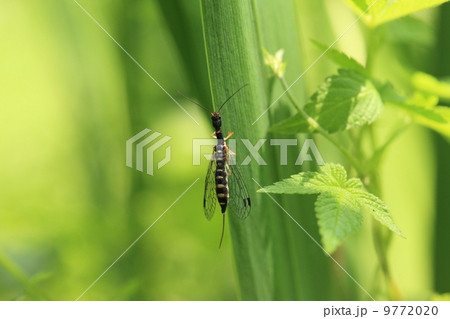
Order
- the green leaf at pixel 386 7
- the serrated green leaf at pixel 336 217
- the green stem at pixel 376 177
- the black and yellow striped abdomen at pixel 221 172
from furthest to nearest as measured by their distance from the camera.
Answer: the black and yellow striped abdomen at pixel 221 172 → the green stem at pixel 376 177 → the green leaf at pixel 386 7 → the serrated green leaf at pixel 336 217

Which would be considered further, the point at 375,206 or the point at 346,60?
the point at 346,60

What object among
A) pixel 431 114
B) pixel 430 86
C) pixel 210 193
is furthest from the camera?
pixel 210 193

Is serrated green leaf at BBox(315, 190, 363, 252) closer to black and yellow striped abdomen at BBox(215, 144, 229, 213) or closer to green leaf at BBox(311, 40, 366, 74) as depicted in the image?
green leaf at BBox(311, 40, 366, 74)

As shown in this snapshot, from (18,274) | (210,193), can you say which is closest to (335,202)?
(210,193)

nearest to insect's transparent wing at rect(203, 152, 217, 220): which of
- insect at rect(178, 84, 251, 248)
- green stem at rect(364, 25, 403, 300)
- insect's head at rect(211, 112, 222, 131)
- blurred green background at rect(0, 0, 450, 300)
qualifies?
insect at rect(178, 84, 251, 248)

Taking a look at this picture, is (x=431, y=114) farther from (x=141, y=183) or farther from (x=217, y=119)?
(x=141, y=183)

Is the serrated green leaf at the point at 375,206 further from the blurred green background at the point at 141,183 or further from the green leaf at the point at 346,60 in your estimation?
the blurred green background at the point at 141,183

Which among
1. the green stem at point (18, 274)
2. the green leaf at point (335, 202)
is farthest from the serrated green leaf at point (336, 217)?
the green stem at point (18, 274)
